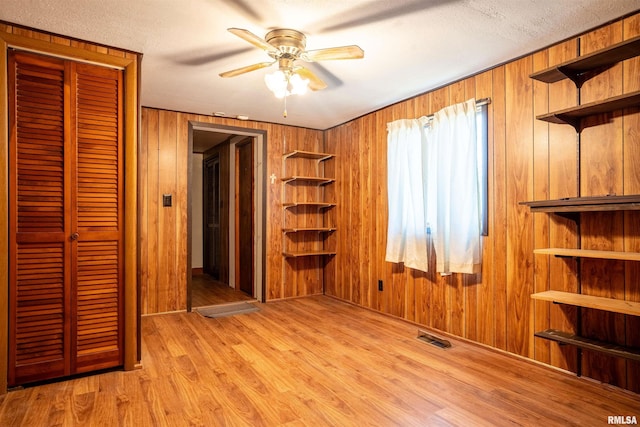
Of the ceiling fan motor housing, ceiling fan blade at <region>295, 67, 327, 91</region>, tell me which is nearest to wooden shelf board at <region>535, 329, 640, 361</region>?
ceiling fan blade at <region>295, 67, 327, 91</region>

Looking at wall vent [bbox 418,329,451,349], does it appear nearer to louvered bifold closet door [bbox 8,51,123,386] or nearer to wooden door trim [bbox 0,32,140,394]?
wooden door trim [bbox 0,32,140,394]

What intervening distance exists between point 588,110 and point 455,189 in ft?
3.62

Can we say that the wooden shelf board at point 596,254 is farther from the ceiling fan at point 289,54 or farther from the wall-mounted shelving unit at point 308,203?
the wall-mounted shelving unit at point 308,203

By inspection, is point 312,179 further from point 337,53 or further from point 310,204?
point 337,53

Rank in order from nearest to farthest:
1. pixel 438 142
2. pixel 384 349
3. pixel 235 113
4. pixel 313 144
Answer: pixel 384 349, pixel 438 142, pixel 235 113, pixel 313 144

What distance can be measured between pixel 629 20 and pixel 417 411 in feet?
8.89

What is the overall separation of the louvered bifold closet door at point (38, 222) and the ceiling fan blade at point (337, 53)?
1727 millimetres

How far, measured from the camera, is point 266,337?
10.9ft

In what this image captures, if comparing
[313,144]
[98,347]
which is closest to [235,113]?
[313,144]

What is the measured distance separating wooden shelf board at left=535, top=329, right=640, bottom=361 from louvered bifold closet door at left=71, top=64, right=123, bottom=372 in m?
3.00

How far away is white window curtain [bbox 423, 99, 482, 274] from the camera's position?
3.01 m

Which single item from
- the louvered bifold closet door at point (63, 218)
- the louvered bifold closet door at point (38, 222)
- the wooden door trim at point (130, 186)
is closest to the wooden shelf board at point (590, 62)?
the wooden door trim at point (130, 186)

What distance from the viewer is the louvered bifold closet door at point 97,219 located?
2459 millimetres

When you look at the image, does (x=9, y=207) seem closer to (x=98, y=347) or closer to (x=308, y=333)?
(x=98, y=347)
